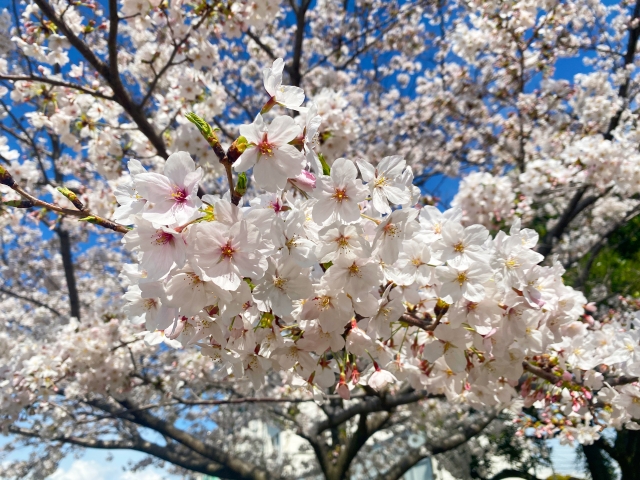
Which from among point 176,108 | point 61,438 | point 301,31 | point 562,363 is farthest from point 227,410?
point 562,363

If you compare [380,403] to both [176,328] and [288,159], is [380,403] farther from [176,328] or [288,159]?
[288,159]

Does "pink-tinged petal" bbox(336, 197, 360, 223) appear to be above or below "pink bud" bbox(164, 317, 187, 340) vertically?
above

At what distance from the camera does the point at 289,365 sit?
1.38 meters

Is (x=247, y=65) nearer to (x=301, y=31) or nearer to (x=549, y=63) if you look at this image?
(x=301, y=31)

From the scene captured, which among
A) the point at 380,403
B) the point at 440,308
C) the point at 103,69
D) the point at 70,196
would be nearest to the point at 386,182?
the point at 440,308

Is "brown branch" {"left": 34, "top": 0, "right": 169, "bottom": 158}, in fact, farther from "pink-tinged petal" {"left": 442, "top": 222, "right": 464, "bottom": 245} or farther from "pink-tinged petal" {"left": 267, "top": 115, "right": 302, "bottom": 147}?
"pink-tinged petal" {"left": 442, "top": 222, "right": 464, "bottom": 245}

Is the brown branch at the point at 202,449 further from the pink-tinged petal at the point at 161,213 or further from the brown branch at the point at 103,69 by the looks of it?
the pink-tinged petal at the point at 161,213

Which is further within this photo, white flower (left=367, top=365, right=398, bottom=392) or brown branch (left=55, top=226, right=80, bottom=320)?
brown branch (left=55, top=226, right=80, bottom=320)

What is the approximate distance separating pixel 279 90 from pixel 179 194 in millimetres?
430

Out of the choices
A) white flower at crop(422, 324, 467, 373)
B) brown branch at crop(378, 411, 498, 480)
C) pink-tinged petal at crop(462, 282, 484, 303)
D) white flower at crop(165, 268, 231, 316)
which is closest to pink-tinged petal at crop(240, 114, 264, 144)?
white flower at crop(165, 268, 231, 316)

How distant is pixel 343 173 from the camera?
3.73ft

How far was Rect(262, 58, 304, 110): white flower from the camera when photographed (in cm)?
119

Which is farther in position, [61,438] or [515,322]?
[61,438]

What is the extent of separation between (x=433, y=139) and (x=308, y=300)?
291 inches
